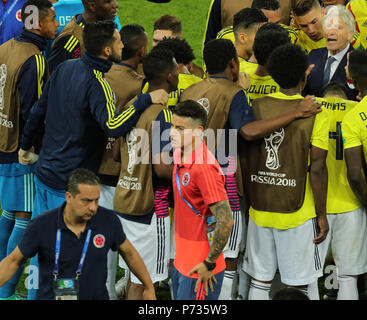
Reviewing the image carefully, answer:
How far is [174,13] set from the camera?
16.9m

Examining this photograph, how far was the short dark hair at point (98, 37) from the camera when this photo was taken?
554 cm

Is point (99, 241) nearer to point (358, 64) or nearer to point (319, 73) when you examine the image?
point (358, 64)

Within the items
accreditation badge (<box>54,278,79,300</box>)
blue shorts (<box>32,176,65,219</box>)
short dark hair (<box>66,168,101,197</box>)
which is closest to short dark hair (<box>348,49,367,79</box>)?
short dark hair (<box>66,168,101,197</box>)

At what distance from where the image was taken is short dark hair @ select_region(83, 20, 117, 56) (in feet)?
18.2

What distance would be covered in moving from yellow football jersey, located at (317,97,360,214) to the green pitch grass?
10.1 m

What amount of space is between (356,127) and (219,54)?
1.10m

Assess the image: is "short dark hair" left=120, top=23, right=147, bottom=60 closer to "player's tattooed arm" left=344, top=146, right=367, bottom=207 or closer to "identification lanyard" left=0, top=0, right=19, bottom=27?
"player's tattooed arm" left=344, top=146, right=367, bottom=207

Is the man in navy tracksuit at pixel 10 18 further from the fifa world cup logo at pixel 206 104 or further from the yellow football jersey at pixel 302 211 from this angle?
the yellow football jersey at pixel 302 211

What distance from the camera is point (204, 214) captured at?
4488 mm

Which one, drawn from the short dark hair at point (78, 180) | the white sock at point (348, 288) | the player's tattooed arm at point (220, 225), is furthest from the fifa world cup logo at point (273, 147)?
the short dark hair at point (78, 180)

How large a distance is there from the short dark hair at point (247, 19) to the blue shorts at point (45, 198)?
2.01 metres
